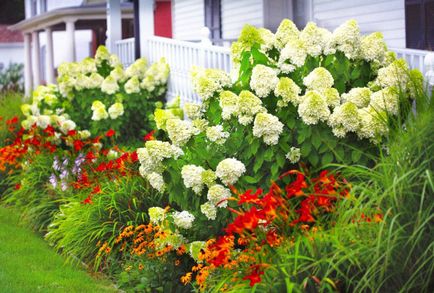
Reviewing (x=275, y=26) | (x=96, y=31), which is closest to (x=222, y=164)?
(x=275, y=26)

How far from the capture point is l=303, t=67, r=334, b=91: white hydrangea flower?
299 inches

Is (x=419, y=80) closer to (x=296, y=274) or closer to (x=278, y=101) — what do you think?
(x=278, y=101)

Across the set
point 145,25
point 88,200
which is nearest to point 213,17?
point 145,25

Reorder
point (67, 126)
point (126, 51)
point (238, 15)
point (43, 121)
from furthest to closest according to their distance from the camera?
point (238, 15)
point (126, 51)
point (43, 121)
point (67, 126)

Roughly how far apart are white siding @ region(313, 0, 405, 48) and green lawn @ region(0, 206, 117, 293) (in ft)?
20.4

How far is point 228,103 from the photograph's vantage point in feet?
25.0

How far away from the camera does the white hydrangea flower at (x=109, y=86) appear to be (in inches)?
580

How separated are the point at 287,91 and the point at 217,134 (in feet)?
2.43

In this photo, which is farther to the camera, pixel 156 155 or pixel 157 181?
pixel 157 181

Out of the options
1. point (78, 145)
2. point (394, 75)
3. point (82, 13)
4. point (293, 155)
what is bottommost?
Answer: point (78, 145)

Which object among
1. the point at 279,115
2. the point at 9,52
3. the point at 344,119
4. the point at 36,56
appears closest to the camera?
the point at 344,119

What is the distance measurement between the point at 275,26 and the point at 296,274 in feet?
40.5

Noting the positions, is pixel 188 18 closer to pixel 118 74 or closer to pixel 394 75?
pixel 118 74

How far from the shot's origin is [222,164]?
7309 mm
